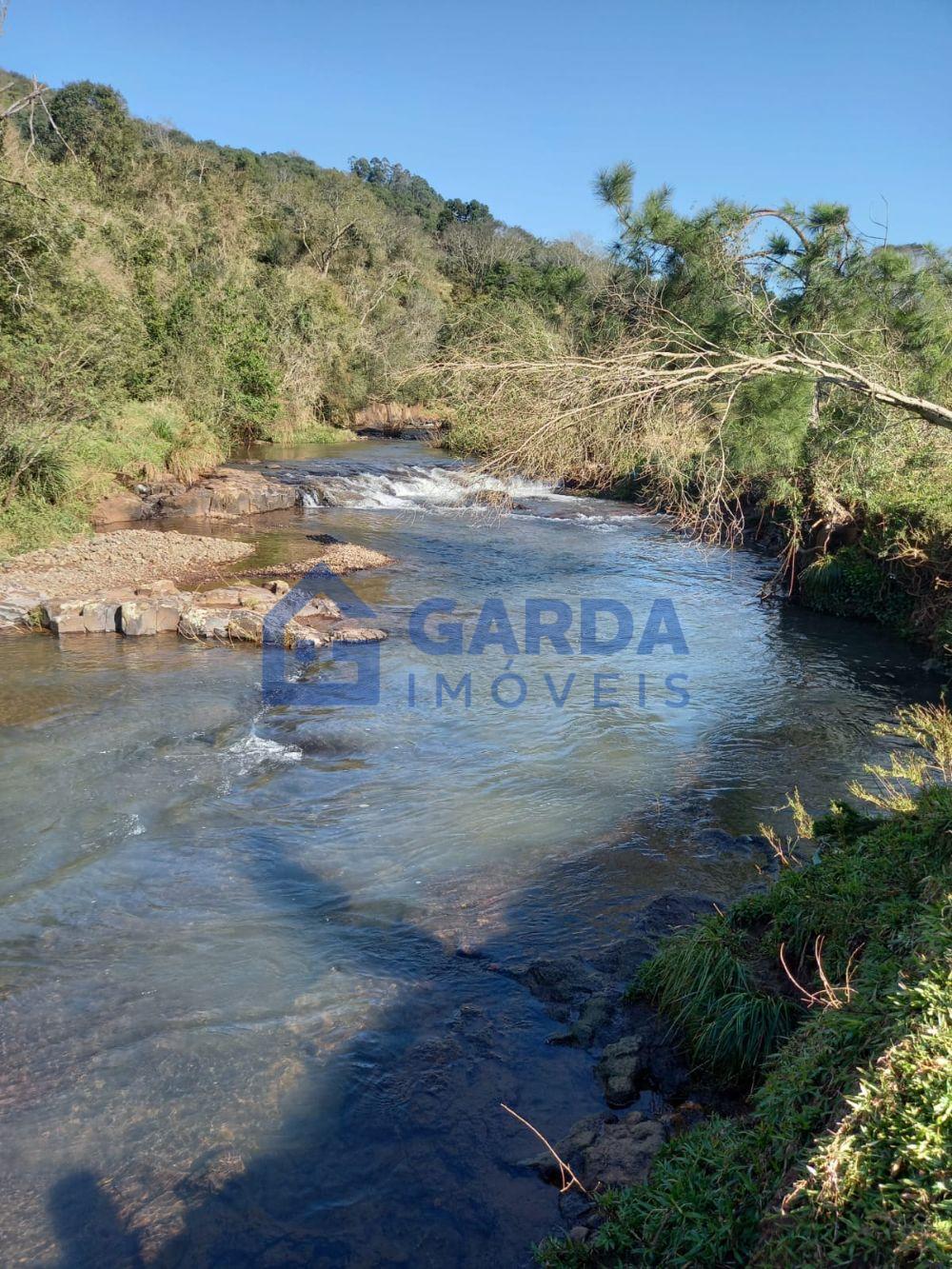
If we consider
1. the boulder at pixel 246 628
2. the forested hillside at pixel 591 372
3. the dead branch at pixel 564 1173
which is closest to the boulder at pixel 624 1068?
the dead branch at pixel 564 1173

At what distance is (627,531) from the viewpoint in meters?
19.5

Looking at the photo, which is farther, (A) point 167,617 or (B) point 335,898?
(A) point 167,617

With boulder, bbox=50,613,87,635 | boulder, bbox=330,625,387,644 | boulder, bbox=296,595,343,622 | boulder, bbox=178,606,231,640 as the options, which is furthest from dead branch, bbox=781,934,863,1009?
boulder, bbox=50,613,87,635

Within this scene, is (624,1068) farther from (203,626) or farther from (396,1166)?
(203,626)

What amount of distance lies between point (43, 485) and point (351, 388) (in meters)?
22.0

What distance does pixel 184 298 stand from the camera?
22453mm

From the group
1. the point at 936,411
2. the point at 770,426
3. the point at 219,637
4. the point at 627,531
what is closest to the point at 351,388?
the point at 627,531

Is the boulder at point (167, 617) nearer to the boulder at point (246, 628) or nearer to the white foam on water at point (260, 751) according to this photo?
the boulder at point (246, 628)

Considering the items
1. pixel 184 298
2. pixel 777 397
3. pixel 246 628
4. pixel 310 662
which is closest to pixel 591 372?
pixel 777 397

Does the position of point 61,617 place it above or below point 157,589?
below

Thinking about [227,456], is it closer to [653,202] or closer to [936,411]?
[653,202]

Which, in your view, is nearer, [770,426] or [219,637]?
[770,426]

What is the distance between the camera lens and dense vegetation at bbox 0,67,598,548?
44.8 ft

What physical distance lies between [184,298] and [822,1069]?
2370cm
